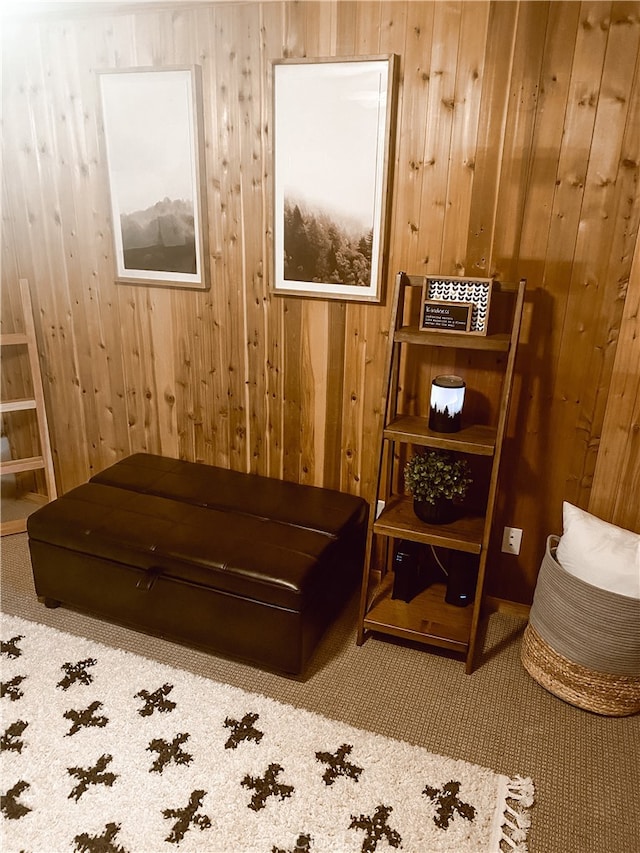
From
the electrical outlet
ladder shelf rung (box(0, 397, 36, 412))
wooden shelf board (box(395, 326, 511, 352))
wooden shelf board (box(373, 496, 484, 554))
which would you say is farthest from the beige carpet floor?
wooden shelf board (box(395, 326, 511, 352))

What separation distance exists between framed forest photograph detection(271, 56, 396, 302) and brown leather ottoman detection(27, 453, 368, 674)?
91 centimetres

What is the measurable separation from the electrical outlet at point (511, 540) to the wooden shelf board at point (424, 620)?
290 millimetres

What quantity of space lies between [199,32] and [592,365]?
6.36 ft

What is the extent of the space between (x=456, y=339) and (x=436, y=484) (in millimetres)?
524

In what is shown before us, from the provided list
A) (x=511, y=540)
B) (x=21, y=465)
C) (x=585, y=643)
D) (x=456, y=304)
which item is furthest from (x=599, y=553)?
(x=21, y=465)

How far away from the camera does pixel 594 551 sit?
198cm

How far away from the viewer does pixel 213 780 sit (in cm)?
175

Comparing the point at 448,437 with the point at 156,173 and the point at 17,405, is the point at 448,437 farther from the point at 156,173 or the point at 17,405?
the point at 17,405

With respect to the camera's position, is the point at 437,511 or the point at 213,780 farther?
the point at 437,511

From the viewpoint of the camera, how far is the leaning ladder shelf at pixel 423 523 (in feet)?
6.58

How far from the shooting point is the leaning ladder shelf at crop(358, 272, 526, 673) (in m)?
2.01

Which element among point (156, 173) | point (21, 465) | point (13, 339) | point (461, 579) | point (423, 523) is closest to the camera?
point (423, 523)

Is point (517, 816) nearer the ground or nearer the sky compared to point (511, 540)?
nearer the ground

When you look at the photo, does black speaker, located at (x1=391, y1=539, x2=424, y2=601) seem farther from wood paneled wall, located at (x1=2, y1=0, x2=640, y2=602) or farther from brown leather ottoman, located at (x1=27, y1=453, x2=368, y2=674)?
wood paneled wall, located at (x1=2, y1=0, x2=640, y2=602)
